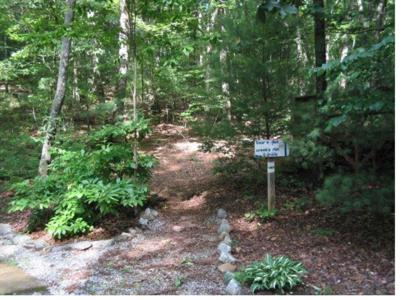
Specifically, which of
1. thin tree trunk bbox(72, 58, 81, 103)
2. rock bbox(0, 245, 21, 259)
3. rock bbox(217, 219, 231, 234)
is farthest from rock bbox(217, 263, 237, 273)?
thin tree trunk bbox(72, 58, 81, 103)

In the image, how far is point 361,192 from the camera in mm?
3854

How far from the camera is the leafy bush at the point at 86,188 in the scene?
5.58 metres

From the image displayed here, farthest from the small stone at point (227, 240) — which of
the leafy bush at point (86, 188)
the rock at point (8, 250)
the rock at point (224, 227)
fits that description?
the rock at point (8, 250)

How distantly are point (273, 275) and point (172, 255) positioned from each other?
1.62 meters

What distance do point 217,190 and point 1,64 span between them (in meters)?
8.70

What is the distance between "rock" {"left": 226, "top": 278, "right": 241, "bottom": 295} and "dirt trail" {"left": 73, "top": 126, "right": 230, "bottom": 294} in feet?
0.40

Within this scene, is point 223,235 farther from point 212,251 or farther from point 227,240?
point 212,251

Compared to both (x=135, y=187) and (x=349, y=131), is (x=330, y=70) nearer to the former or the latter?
(x=349, y=131)

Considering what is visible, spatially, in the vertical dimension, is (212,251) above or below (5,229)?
above

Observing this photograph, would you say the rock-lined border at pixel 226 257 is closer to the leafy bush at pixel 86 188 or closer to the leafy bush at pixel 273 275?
the leafy bush at pixel 273 275

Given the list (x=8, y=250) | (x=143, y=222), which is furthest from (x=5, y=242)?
(x=143, y=222)

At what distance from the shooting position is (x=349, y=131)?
14.0 ft

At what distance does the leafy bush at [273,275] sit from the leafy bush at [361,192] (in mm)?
786

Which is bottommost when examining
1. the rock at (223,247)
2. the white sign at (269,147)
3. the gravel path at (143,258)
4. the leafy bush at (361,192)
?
the gravel path at (143,258)
